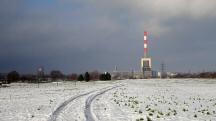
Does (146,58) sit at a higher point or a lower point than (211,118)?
higher

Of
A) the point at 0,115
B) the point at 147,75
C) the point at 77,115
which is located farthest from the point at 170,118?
the point at 147,75

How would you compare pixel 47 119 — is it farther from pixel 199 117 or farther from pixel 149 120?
pixel 199 117

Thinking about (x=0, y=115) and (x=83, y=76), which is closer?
(x=0, y=115)

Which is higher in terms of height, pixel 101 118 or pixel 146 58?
pixel 146 58

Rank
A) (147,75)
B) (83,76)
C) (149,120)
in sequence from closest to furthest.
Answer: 1. (149,120)
2. (83,76)
3. (147,75)

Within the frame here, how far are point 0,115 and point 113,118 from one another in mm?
6791

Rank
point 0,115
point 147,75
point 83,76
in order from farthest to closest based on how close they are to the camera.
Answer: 1. point 147,75
2. point 83,76
3. point 0,115

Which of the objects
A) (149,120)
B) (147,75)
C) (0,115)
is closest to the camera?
(149,120)

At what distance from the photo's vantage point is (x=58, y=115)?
22.5 meters

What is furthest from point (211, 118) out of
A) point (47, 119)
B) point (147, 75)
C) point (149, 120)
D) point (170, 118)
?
point (147, 75)

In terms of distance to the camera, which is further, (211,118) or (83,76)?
(83,76)

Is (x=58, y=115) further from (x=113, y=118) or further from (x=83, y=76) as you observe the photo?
(x=83, y=76)

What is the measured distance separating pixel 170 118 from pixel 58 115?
626 cm

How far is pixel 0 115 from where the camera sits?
75.2ft
